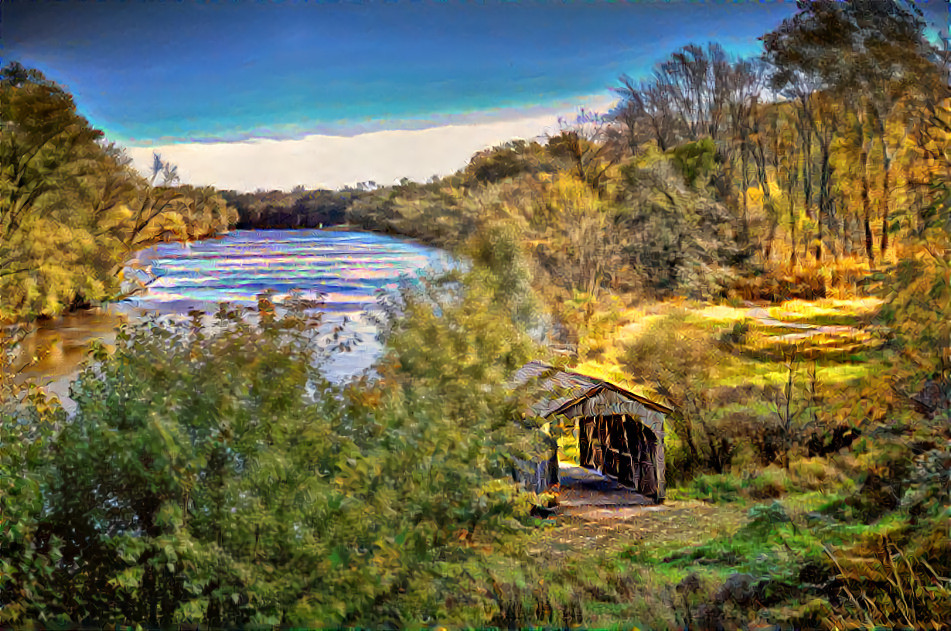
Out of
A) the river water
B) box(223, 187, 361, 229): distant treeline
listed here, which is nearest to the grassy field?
the river water

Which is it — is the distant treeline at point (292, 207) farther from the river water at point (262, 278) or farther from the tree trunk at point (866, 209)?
the tree trunk at point (866, 209)

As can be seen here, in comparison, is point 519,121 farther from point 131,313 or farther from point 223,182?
point 131,313

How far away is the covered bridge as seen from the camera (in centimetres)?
678

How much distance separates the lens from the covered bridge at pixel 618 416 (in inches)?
267

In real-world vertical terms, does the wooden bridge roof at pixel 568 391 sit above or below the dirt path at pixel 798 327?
below

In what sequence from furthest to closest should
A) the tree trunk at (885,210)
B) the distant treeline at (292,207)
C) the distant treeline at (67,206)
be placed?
the tree trunk at (885,210), the distant treeline at (292,207), the distant treeline at (67,206)

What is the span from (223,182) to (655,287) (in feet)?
15.2

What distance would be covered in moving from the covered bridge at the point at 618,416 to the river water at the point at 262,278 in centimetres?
141

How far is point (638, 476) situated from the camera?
25.6 feet

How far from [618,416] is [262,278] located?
4.09 m

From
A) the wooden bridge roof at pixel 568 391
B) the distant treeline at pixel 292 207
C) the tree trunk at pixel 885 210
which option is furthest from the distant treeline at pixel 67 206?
the tree trunk at pixel 885 210

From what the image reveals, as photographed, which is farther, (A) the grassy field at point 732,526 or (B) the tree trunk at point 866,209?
(B) the tree trunk at point 866,209

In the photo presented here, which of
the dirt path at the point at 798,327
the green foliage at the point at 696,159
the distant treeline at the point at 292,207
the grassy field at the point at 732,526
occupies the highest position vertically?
the green foliage at the point at 696,159

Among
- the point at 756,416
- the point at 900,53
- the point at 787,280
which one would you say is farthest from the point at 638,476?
the point at 900,53
